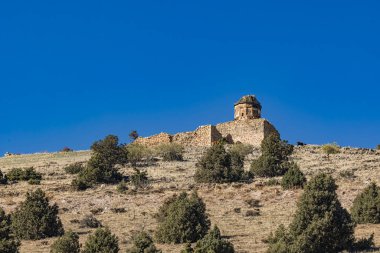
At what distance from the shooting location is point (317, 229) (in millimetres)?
29469

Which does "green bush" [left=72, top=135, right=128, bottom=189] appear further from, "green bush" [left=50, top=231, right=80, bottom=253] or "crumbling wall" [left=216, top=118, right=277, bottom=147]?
"green bush" [left=50, top=231, right=80, bottom=253]

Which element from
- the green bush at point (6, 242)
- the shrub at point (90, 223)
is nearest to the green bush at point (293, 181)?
the shrub at point (90, 223)

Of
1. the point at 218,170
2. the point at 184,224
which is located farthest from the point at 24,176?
the point at 184,224

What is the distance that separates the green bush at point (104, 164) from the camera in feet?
183

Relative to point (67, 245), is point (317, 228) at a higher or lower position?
higher

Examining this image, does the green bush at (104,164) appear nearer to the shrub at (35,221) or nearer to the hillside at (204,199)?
the hillside at (204,199)

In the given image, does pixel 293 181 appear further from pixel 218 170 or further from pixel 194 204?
pixel 194 204

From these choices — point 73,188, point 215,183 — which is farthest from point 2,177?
point 215,183

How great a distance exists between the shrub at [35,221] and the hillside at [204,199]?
40.3 inches

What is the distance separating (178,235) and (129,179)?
23.6 m

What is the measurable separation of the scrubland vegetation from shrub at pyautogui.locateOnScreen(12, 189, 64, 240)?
0.18 feet

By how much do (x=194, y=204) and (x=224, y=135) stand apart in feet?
156

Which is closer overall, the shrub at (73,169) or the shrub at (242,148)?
the shrub at (73,169)

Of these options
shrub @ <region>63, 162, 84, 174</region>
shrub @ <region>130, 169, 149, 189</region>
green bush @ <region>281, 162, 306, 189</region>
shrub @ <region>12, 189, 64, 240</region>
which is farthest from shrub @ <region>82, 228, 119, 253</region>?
shrub @ <region>63, 162, 84, 174</region>
